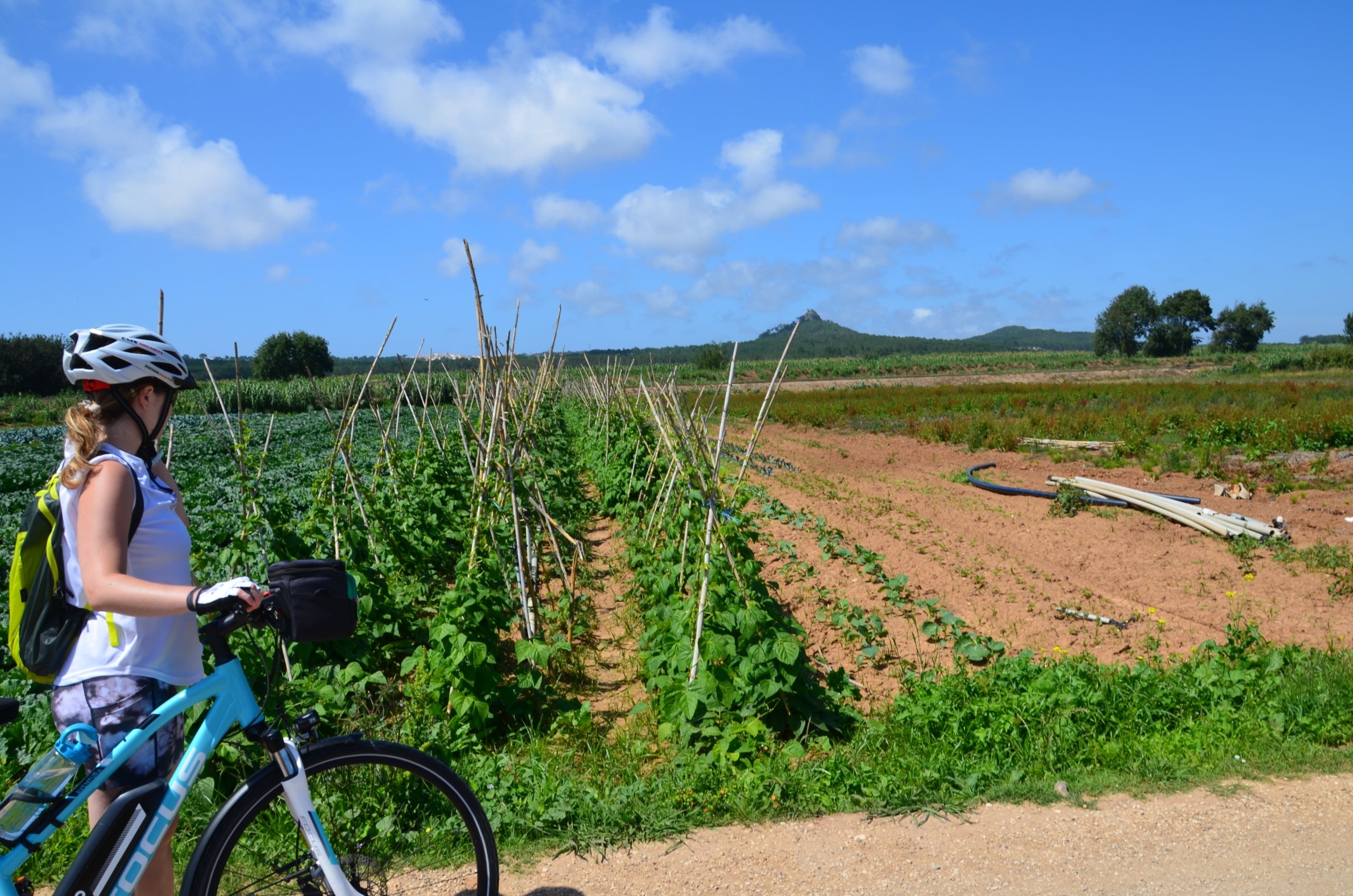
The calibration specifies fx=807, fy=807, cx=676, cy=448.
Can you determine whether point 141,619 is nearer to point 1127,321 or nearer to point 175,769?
point 175,769

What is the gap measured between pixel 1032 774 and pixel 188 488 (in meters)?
16.2

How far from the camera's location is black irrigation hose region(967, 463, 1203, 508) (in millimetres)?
10719

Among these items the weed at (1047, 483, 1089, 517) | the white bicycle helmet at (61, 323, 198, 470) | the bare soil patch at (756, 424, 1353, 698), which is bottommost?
the bare soil patch at (756, 424, 1353, 698)

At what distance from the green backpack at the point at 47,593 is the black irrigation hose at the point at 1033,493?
1114 centimetres

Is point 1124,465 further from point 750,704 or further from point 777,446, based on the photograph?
point 750,704

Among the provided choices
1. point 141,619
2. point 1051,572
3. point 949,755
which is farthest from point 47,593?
point 1051,572

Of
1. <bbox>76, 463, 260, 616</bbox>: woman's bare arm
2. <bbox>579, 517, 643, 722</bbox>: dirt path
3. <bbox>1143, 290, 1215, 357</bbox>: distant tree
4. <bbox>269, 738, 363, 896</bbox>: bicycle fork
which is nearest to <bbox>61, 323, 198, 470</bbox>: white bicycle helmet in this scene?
<bbox>76, 463, 260, 616</bbox>: woman's bare arm

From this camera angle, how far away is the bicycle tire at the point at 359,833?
2.31m

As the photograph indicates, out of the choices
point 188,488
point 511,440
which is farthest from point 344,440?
point 188,488

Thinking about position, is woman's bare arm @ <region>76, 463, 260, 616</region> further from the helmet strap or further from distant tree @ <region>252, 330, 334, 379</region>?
distant tree @ <region>252, 330, 334, 379</region>

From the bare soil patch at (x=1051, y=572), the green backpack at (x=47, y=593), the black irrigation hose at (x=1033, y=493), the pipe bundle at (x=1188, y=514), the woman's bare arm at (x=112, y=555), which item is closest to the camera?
the woman's bare arm at (x=112, y=555)

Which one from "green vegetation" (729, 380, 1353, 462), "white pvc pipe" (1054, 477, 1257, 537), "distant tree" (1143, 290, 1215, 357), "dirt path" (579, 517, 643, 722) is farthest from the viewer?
"distant tree" (1143, 290, 1215, 357)

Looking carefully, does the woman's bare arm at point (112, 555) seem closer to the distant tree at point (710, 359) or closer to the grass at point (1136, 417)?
the grass at point (1136, 417)

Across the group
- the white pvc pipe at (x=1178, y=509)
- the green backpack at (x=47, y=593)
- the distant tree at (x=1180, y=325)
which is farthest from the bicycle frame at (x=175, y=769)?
the distant tree at (x=1180, y=325)
